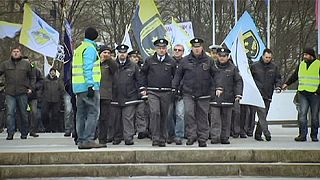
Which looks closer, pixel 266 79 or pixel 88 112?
pixel 88 112

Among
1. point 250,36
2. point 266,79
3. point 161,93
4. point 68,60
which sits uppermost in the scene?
point 250,36

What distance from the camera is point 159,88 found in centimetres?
1207

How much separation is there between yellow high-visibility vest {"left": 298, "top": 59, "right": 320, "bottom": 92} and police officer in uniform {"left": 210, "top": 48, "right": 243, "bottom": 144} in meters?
1.39

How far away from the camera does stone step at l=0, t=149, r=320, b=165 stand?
1058 cm

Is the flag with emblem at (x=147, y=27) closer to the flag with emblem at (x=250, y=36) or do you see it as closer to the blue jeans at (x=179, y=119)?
the flag with emblem at (x=250, y=36)

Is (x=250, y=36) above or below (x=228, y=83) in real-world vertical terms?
above

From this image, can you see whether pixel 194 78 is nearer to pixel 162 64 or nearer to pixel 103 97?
pixel 162 64

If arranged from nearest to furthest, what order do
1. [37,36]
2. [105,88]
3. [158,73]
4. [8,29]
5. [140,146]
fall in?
[140,146], [158,73], [105,88], [37,36], [8,29]

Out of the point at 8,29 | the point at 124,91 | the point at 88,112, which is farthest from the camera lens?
the point at 8,29

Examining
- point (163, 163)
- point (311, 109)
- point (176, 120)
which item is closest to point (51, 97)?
point (176, 120)

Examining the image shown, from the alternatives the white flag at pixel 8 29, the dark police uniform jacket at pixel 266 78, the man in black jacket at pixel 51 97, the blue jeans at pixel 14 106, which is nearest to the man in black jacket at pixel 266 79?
the dark police uniform jacket at pixel 266 78

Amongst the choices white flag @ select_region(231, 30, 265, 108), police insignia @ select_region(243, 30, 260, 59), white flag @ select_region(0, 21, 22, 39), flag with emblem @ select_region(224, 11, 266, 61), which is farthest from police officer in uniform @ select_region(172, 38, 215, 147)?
white flag @ select_region(0, 21, 22, 39)

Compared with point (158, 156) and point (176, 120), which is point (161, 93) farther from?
point (158, 156)

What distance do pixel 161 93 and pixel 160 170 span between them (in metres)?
2.12
